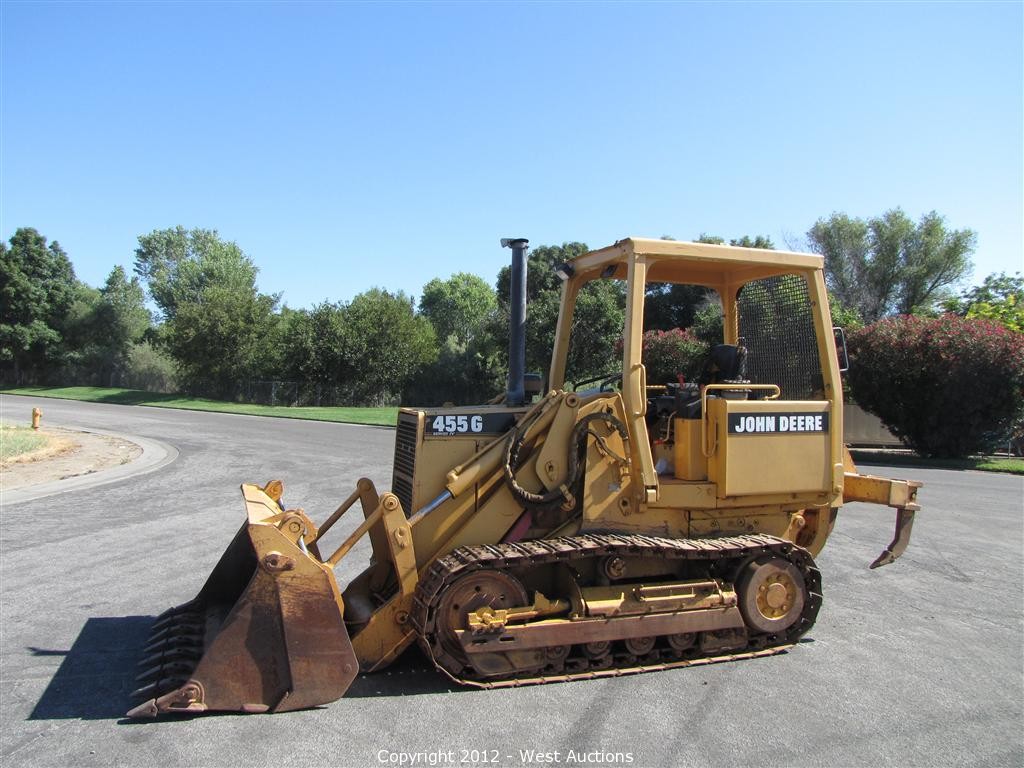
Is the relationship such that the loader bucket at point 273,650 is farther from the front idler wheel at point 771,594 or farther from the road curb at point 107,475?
the road curb at point 107,475

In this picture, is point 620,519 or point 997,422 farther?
point 997,422

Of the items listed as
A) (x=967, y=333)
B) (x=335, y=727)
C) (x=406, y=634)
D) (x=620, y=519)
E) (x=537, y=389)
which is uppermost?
(x=967, y=333)

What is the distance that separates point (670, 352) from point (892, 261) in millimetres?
19407

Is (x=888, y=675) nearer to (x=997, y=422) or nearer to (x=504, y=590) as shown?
(x=504, y=590)

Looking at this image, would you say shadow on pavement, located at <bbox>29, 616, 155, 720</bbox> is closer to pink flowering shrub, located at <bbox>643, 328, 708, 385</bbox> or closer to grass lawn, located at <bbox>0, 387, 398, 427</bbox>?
grass lawn, located at <bbox>0, 387, 398, 427</bbox>

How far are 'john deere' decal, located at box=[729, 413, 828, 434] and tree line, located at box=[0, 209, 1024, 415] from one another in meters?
16.7

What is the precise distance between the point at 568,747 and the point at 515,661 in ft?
2.42

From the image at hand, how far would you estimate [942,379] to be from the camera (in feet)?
60.6

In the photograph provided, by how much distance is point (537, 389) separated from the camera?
223 inches

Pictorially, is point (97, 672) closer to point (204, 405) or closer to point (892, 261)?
point (204, 405)

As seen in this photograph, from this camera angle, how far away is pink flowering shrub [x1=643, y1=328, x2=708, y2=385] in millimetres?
21344

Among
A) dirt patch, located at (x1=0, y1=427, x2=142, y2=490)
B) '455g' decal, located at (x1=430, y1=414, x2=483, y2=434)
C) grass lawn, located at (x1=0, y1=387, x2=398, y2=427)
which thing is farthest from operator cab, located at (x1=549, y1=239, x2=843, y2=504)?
grass lawn, located at (x1=0, y1=387, x2=398, y2=427)

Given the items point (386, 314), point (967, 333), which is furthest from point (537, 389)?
point (386, 314)

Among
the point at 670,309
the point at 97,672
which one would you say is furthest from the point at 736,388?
the point at 670,309
